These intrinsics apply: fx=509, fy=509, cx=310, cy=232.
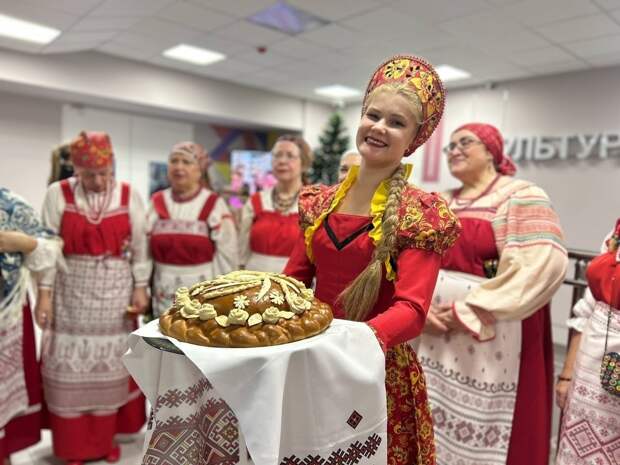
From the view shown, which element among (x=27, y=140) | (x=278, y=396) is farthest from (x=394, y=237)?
(x=27, y=140)

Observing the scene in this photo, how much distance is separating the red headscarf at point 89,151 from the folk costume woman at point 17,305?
37cm

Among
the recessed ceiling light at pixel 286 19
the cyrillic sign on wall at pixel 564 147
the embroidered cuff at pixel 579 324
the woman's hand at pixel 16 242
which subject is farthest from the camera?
the cyrillic sign on wall at pixel 564 147

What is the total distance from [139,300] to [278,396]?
2.15 metres

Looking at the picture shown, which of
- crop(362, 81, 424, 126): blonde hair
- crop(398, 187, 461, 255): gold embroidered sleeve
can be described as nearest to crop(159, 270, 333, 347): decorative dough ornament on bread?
crop(398, 187, 461, 255): gold embroidered sleeve

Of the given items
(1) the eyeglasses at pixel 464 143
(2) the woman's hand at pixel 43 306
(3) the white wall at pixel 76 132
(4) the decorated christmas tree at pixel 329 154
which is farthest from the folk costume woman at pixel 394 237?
(3) the white wall at pixel 76 132

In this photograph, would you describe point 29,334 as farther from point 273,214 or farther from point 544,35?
point 544,35

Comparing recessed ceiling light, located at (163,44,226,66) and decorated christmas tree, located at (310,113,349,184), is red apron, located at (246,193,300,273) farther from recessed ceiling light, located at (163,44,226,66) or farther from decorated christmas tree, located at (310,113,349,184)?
decorated christmas tree, located at (310,113,349,184)

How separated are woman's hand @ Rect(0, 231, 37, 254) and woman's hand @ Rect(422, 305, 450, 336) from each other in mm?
1805

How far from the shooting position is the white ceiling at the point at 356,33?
4.70 m

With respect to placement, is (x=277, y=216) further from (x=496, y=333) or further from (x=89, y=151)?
(x=496, y=333)

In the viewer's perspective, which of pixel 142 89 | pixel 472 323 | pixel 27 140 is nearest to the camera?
pixel 472 323

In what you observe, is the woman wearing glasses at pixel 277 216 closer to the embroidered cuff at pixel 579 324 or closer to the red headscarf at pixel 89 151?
the red headscarf at pixel 89 151

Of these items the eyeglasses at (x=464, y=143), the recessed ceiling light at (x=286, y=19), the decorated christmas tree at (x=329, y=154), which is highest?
the recessed ceiling light at (x=286, y=19)

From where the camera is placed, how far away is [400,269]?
4.03ft
